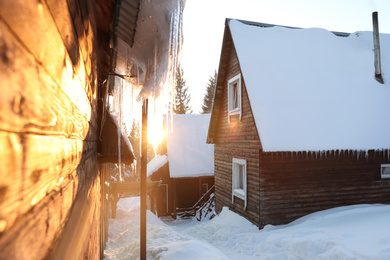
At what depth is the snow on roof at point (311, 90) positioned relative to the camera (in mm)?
8805

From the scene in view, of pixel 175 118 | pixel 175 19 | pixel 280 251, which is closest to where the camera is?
pixel 175 19

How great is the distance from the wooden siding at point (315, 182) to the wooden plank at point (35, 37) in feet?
26.7

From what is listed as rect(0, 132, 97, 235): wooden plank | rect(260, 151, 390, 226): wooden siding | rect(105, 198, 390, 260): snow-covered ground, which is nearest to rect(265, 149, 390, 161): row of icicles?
rect(260, 151, 390, 226): wooden siding

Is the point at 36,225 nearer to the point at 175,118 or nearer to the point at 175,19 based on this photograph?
the point at 175,19

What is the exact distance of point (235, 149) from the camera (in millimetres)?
10664

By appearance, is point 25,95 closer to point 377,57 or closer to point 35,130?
point 35,130

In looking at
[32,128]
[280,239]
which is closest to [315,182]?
[280,239]

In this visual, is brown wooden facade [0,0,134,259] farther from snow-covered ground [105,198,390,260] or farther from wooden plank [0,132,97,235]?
snow-covered ground [105,198,390,260]

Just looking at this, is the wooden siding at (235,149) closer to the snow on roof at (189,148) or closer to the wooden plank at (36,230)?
the snow on roof at (189,148)

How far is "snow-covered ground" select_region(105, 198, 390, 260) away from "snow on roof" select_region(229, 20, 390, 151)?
2320mm

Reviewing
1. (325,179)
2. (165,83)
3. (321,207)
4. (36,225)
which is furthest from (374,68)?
(36,225)

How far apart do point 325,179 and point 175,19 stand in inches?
338

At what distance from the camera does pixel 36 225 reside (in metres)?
0.69

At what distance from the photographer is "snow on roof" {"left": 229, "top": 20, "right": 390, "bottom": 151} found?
28.9 feet
